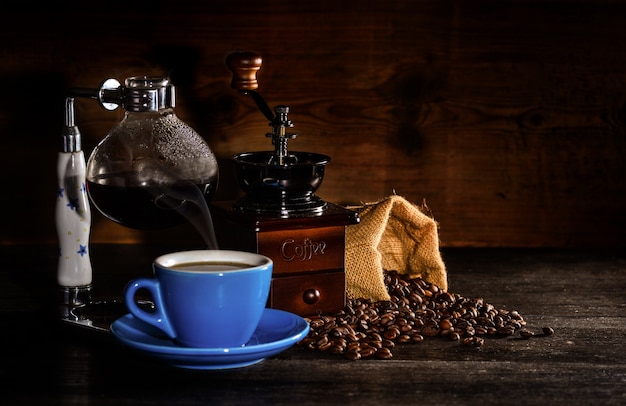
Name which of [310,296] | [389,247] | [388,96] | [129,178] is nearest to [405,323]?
[310,296]

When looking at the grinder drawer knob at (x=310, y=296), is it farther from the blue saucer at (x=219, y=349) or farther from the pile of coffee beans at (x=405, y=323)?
the blue saucer at (x=219, y=349)

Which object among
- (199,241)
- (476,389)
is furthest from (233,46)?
(476,389)

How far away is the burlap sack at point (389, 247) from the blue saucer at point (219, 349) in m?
0.30

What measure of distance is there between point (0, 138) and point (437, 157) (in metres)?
0.95

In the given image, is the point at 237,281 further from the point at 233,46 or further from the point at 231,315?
the point at 233,46

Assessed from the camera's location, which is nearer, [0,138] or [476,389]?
[476,389]

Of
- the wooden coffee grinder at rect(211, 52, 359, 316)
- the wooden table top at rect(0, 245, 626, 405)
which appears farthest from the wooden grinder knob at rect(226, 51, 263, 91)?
the wooden table top at rect(0, 245, 626, 405)

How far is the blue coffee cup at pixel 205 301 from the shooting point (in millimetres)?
1172

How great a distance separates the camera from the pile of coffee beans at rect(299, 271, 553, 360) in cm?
133

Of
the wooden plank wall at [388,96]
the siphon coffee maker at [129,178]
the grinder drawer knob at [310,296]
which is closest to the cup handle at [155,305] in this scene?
the siphon coffee maker at [129,178]

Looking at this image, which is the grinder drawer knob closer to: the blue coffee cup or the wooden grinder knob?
the blue coffee cup

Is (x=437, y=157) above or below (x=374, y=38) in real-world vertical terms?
below

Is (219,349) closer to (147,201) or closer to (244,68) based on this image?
(147,201)

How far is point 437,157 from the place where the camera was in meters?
2.07
